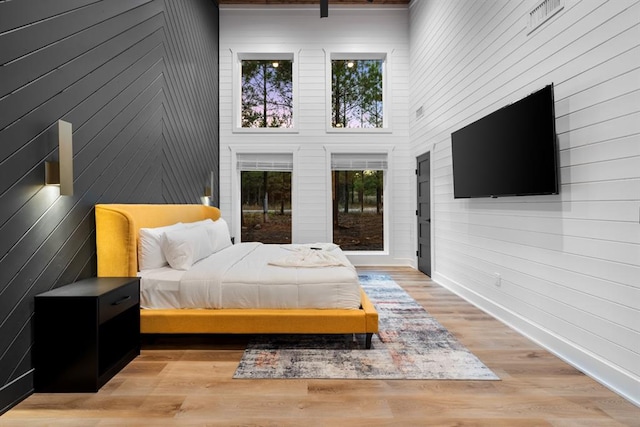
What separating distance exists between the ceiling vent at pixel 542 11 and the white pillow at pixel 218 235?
3.59 m

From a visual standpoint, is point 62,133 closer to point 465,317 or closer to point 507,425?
point 507,425

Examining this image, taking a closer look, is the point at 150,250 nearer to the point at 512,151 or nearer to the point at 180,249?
the point at 180,249

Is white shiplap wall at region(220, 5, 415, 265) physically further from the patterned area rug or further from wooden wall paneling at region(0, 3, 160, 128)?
the patterned area rug

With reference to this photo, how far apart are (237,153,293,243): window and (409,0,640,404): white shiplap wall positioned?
10.3 feet

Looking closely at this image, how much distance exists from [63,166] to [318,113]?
4483 mm

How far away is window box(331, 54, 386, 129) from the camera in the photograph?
620cm

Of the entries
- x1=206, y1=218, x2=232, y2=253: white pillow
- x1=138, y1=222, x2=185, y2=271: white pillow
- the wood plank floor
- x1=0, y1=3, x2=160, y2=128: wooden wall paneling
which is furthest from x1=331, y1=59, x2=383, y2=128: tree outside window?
the wood plank floor

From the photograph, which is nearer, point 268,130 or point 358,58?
point 268,130

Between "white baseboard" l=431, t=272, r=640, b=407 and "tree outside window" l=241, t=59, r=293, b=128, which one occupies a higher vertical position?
"tree outside window" l=241, t=59, r=293, b=128

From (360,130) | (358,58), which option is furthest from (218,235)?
(358,58)

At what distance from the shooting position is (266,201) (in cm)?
622

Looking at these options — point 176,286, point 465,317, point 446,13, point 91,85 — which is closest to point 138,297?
point 176,286

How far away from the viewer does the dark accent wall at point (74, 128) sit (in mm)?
1906

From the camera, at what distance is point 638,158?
189 cm
